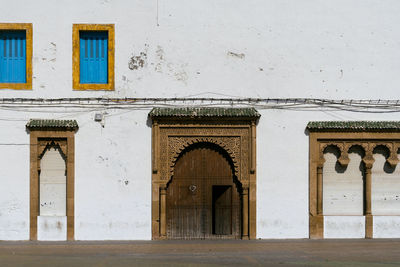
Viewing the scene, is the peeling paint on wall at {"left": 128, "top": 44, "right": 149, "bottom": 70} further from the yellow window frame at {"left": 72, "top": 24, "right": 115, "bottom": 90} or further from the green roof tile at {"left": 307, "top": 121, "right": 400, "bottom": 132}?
the green roof tile at {"left": 307, "top": 121, "right": 400, "bottom": 132}

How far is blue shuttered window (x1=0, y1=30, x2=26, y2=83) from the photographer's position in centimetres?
1561

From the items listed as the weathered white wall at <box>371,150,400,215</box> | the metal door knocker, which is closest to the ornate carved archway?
the metal door knocker

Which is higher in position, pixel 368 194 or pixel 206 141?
pixel 206 141

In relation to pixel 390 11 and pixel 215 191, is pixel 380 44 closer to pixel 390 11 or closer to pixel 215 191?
pixel 390 11

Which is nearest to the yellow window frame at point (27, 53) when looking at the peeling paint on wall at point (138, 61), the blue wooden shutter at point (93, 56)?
the blue wooden shutter at point (93, 56)

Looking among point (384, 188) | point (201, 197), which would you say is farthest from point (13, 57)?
point (384, 188)


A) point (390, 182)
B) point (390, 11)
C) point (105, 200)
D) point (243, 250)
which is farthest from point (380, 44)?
point (105, 200)

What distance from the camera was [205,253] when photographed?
44.3ft

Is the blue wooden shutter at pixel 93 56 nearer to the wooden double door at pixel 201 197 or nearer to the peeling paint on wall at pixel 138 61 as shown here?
the peeling paint on wall at pixel 138 61

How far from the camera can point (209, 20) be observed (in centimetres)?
1562

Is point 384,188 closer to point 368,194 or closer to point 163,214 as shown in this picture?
point 368,194

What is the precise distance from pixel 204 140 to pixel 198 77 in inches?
52.0

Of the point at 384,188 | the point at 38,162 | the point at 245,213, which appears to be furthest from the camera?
the point at 384,188

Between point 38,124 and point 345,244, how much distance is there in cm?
664
